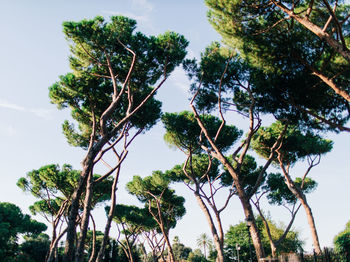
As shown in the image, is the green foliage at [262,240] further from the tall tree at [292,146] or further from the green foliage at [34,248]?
A: the green foliage at [34,248]

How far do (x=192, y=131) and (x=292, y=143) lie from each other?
227 inches

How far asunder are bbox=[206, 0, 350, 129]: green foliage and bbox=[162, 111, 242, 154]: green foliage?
3.51 m

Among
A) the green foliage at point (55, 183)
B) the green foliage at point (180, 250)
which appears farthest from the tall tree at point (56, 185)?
the green foliage at point (180, 250)

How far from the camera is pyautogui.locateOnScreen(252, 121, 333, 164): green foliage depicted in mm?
13656

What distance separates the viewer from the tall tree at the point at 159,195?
18.2 metres

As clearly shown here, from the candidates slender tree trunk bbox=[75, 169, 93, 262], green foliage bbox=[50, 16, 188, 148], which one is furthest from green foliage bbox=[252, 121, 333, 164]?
slender tree trunk bbox=[75, 169, 93, 262]

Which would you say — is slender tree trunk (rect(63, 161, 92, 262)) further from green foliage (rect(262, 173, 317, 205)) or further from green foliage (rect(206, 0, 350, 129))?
green foliage (rect(262, 173, 317, 205))

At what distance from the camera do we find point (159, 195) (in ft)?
64.2

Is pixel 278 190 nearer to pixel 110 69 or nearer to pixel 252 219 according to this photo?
pixel 252 219

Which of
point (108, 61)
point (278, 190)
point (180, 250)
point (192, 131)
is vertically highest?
point (108, 61)

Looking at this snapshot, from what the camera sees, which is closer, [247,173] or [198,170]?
[198,170]

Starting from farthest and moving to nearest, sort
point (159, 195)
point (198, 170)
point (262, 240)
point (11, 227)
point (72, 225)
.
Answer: point (262, 240)
point (159, 195)
point (11, 227)
point (198, 170)
point (72, 225)

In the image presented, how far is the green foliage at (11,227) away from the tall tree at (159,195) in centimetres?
848

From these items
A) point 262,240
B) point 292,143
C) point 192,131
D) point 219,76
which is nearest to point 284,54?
point 219,76
